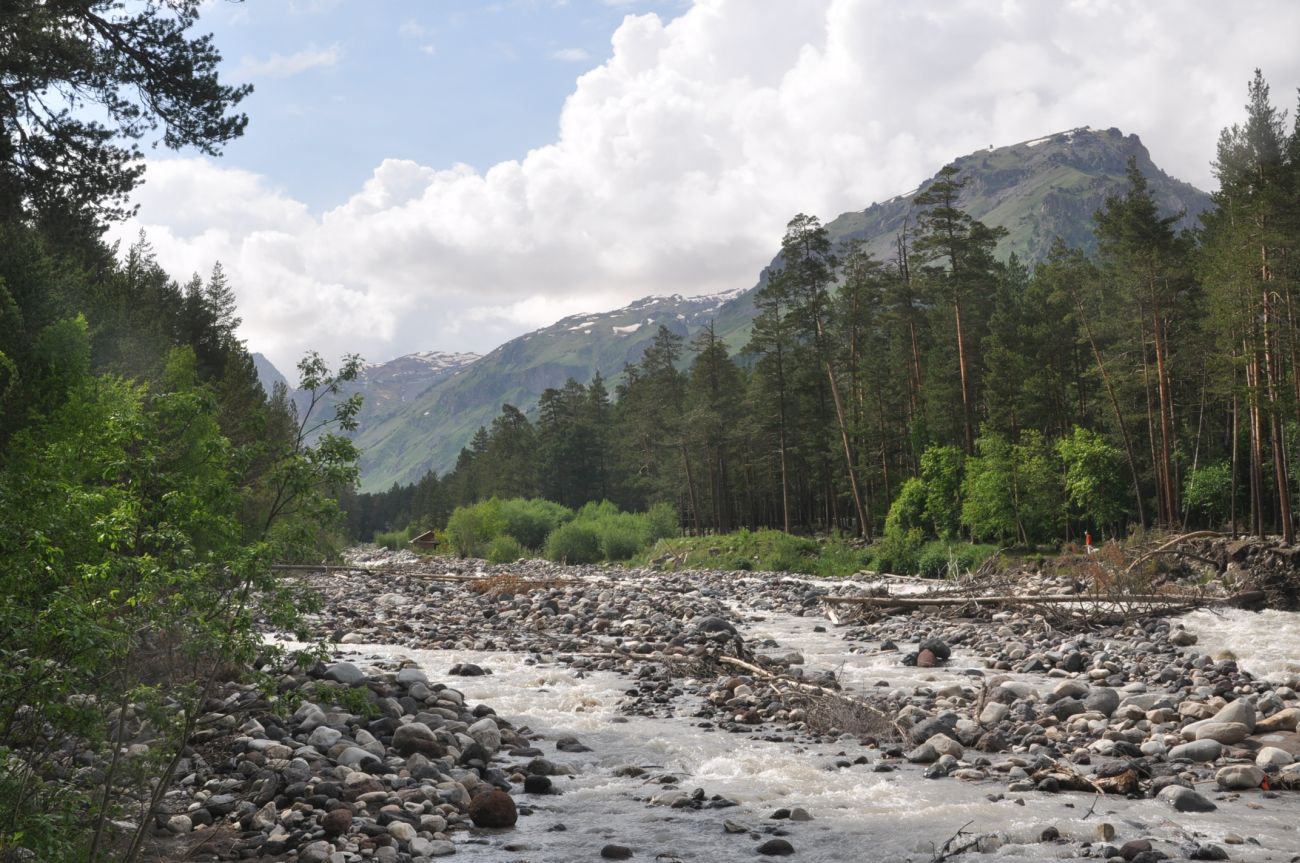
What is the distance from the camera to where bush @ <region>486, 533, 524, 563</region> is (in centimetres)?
5078

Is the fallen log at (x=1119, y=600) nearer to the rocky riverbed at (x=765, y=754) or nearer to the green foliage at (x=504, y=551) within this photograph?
the rocky riverbed at (x=765, y=754)

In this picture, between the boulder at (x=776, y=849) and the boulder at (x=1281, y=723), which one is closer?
the boulder at (x=776, y=849)

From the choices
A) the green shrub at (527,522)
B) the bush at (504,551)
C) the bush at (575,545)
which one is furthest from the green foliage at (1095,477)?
the green shrub at (527,522)

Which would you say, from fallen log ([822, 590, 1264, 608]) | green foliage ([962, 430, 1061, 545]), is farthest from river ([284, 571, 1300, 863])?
green foliage ([962, 430, 1061, 545])

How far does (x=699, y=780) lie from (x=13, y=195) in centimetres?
1354

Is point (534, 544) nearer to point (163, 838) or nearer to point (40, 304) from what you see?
point (40, 304)

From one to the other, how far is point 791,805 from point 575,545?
136ft

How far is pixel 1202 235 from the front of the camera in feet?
136

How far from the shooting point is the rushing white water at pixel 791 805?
7.25m

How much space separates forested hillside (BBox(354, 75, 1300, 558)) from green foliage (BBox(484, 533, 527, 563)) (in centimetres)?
1416

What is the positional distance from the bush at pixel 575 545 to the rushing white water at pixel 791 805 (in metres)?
37.3

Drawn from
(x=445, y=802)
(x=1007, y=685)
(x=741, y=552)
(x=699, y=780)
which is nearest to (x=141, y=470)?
(x=445, y=802)

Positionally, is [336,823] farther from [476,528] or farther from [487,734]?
[476,528]

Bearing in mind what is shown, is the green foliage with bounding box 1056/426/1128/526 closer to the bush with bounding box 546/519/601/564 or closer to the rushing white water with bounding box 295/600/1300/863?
the bush with bounding box 546/519/601/564
